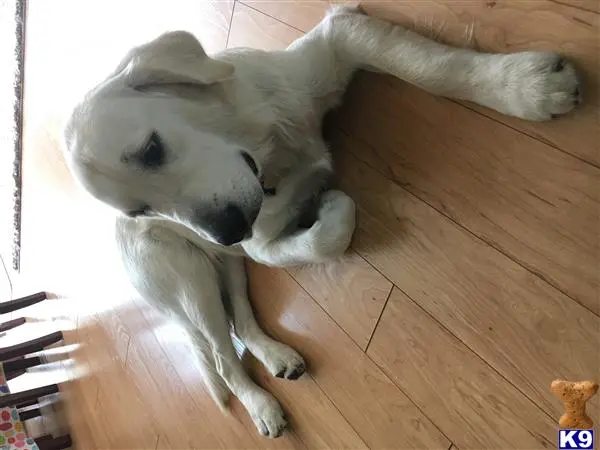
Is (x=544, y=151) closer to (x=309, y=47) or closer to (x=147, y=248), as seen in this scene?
(x=309, y=47)

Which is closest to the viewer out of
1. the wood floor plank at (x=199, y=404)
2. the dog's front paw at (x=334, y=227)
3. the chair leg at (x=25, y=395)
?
the dog's front paw at (x=334, y=227)

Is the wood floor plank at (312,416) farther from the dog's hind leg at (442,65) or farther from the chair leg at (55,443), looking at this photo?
the chair leg at (55,443)

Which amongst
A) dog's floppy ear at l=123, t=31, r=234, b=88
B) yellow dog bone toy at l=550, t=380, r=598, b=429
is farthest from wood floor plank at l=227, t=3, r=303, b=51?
yellow dog bone toy at l=550, t=380, r=598, b=429

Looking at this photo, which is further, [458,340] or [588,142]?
[458,340]

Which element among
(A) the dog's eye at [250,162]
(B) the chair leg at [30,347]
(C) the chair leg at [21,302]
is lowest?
(B) the chair leg at [30,347]

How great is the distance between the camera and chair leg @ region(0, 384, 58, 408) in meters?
3.61

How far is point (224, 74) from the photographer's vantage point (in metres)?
1.37

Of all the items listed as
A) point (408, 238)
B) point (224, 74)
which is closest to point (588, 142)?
point (408, 238)

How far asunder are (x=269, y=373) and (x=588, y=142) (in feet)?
4.40

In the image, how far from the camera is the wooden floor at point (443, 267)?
1201 mm

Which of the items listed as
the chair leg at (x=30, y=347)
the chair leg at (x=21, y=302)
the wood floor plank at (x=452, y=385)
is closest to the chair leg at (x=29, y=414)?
the chair leg at (x=30, y=347)

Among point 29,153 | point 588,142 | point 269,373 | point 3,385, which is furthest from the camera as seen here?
point 29,153

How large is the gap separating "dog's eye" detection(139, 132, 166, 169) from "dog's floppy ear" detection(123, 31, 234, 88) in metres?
0.15

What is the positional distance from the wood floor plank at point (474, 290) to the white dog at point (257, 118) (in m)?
0.11
